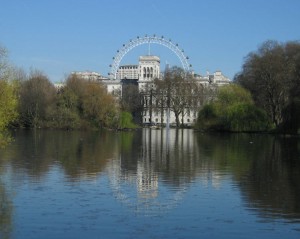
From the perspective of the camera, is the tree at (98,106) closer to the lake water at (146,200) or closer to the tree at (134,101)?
the tree at (134,101)

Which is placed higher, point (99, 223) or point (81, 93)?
point (81, 93)

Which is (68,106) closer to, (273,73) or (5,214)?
(273,73)

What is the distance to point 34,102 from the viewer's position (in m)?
74.9

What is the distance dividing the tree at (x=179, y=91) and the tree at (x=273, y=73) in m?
24.7

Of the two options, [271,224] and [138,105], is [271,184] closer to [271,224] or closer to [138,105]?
[271,224]

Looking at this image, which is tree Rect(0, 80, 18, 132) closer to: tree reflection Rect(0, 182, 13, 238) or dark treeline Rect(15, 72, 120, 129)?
tree reflection Rect(0, 182, 13, 238)

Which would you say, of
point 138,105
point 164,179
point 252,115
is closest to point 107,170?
point 164,179

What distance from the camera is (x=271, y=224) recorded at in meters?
11.5

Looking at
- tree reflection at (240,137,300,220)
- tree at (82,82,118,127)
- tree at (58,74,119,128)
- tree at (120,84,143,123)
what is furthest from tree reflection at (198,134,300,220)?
tree at (120,84,143,123)

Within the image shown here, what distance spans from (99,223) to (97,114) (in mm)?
63621

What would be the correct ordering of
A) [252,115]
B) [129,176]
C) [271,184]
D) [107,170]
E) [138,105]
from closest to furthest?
1. [271,184]
2. [129,176]
3. [107,170]
4. [252,115]
5. [138,105]

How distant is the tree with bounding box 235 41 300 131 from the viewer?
2469 inches

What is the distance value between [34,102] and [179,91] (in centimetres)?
3142

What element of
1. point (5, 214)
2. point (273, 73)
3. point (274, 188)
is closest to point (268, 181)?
point (274, 188)
